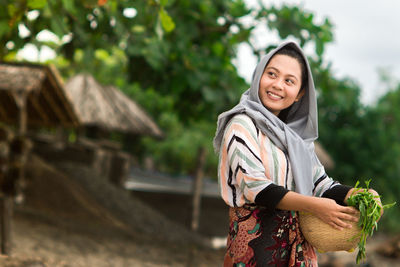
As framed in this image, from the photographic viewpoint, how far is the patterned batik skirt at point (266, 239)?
2.05 m

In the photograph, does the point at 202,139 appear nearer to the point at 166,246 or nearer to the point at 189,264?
the point at 166,246

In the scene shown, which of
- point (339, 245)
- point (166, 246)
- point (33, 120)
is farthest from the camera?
point (33, 120)

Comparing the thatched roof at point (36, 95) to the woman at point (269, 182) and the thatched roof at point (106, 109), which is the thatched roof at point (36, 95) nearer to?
the thatched roof at point (106, 109)

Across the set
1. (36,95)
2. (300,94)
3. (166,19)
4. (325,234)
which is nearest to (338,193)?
(325,234)

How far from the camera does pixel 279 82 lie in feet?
7.31

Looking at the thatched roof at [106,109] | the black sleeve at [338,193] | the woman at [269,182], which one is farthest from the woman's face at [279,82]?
the thatched roof at [106,109]

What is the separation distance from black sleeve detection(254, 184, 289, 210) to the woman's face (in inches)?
18.6

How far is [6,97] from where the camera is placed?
10.8 metres

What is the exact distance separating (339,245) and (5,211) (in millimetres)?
3878

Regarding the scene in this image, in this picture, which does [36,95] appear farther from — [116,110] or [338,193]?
[338,193]

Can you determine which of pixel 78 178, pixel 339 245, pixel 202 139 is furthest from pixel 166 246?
pixel 202 139

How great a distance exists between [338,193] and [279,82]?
56 centimetres

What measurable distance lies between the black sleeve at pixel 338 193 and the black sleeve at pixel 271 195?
0.31 m

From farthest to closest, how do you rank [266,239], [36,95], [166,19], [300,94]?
[36,95] < [166,19] < [300,94] < [266,239]
